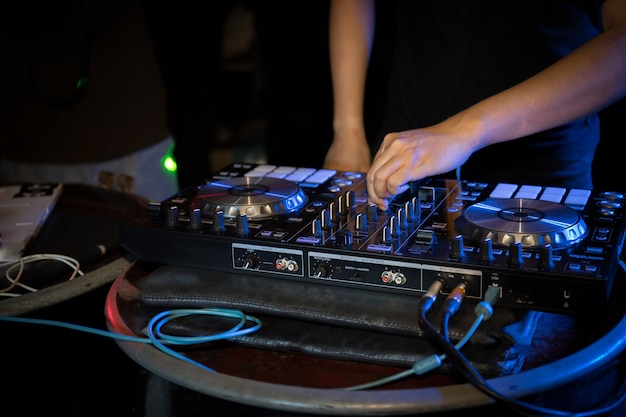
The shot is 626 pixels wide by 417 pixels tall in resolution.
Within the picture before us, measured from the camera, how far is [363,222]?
1.23 meters

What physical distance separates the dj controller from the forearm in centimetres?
52

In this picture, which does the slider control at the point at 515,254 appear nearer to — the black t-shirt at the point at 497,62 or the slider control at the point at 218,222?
the slider control at the point at 218,222

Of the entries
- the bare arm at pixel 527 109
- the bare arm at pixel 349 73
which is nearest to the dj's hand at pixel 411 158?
Answer: the bare arm at pixel 527 109

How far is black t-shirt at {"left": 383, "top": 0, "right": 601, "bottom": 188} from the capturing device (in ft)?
5.47

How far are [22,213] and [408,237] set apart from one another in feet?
3.15

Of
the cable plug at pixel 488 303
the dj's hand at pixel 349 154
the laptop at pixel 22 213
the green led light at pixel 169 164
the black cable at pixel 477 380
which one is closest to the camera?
the black cable at pixel 477 380

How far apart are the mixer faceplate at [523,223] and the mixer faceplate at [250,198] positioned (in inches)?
12.2

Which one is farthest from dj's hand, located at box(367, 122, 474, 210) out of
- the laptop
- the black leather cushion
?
the laptop

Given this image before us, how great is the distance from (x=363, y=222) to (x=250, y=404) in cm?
38

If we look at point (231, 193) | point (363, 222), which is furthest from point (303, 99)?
point (363, 222)

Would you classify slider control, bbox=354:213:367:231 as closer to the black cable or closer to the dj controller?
the dj controller

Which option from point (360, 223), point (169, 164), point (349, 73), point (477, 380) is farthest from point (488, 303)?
point (169, 164)

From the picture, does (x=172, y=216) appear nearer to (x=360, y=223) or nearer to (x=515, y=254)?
(x=360, y=223)

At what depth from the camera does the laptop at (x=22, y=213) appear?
1.53 m
